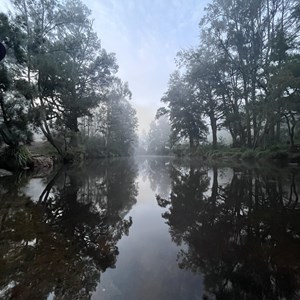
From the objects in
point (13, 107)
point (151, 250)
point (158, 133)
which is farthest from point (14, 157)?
point (158, 133)

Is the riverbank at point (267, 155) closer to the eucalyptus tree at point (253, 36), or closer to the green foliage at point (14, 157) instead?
the eucalyptus tree at point (253, 36)

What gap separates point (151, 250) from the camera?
2451 mm

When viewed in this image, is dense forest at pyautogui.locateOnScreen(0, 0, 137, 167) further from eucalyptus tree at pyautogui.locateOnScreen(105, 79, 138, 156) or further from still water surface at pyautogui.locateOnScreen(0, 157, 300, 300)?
eucalyptus tree at pyautogui.locateOnScreen(105, 79, 138, 156)

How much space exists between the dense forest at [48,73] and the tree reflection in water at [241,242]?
9.71 metres

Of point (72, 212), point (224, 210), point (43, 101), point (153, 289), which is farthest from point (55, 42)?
point (153, 289)

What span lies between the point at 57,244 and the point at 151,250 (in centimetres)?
105

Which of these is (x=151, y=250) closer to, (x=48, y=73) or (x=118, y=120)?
(x=48, y=73)

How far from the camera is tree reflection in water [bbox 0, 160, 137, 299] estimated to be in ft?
5.51

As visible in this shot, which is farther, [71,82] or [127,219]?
[71,82]

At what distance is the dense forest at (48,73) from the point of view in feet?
34.4

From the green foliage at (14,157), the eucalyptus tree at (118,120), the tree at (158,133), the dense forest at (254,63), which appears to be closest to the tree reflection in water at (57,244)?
the green foliage at (14,157)

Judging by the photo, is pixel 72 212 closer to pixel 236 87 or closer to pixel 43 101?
pixel 43 101

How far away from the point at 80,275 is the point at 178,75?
3727cm

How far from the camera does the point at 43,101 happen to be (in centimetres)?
1562
